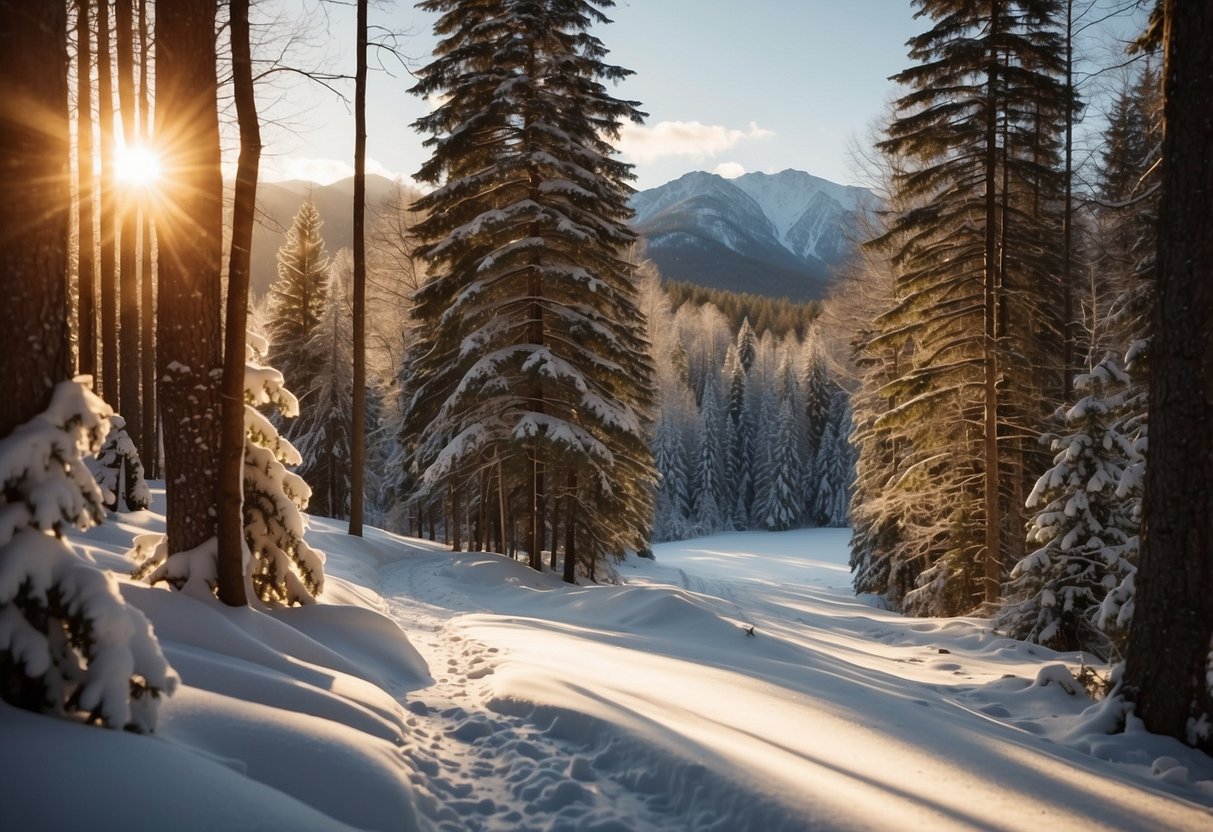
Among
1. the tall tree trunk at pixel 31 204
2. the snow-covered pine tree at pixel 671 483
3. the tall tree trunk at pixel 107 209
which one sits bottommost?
the snow-covered pine tree at pixel 671 483

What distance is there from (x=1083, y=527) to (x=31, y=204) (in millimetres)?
11021

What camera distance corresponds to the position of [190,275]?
5.26m

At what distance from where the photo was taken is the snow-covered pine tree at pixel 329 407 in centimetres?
2703

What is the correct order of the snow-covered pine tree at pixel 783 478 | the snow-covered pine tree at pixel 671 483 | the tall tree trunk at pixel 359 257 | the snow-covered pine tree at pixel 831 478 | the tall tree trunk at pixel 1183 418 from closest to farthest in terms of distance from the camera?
the tall tree trunk at pixel 1183 418, the tall tree trunk at pixel 359 257, the snow-covered pine tree at pixel 671 483, the snow-covered pine tree at pixel 831 478, the snow-covered pine tree at pixel 783 478

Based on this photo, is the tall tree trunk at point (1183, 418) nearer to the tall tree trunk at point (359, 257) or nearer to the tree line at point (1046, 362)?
the tree line at point (1046, 362)

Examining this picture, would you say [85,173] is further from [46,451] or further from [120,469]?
[46,451]

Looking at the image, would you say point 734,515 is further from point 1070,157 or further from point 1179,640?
point 1179,640

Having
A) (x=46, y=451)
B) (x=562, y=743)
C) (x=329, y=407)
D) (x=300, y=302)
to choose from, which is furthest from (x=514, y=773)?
(x=300, y=302)

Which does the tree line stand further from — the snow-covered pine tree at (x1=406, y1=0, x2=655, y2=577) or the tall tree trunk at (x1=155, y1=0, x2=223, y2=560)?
the tall tree trunk at (x1=155, y1=0, x2=223, y2=560)

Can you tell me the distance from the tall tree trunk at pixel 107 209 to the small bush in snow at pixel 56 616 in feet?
34.2

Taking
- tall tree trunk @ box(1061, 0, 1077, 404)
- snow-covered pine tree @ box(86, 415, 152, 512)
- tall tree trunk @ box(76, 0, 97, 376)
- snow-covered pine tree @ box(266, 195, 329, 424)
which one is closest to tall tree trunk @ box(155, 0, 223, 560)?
snow-covered pine tree @ box(86, 415, 152, 512)

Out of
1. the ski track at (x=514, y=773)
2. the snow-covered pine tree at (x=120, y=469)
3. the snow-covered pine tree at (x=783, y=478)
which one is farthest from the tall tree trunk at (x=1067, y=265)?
the snow-covered pine tree at (x=783, y=478)

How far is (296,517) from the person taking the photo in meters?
5.93

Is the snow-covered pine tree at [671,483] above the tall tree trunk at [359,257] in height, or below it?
below
